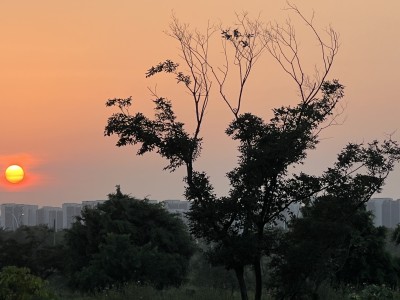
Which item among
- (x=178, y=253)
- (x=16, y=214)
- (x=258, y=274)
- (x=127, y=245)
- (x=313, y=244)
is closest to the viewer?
(x=313, y=244)

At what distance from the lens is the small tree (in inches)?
1219

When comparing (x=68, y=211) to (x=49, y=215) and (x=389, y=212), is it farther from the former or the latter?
(x=389, y=212)

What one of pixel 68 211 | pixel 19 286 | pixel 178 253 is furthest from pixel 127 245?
pixel 68 211

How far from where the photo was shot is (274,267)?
17656 mm

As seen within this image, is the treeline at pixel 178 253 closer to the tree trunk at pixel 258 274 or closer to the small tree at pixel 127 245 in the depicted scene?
the small tree at pixel 127 245

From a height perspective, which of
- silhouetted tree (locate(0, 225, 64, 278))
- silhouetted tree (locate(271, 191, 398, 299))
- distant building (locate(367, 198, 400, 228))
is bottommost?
silhouetted tree (locate(0, 225, 64, 278))

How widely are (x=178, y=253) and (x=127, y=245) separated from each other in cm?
585

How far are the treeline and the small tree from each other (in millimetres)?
44

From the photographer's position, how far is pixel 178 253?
36.3 meters

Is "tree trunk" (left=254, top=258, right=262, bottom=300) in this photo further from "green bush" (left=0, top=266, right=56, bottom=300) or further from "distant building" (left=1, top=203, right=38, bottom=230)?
"distant building" (left=1, top=203, right=38, bottom=230)

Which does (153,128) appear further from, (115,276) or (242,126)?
(115,276)

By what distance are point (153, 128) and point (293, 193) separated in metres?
3.85

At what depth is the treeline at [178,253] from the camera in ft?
56.7

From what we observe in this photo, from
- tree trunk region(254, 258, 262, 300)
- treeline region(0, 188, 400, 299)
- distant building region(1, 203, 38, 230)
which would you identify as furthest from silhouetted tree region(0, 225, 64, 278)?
distant building region(1, 203, 38, 230)
